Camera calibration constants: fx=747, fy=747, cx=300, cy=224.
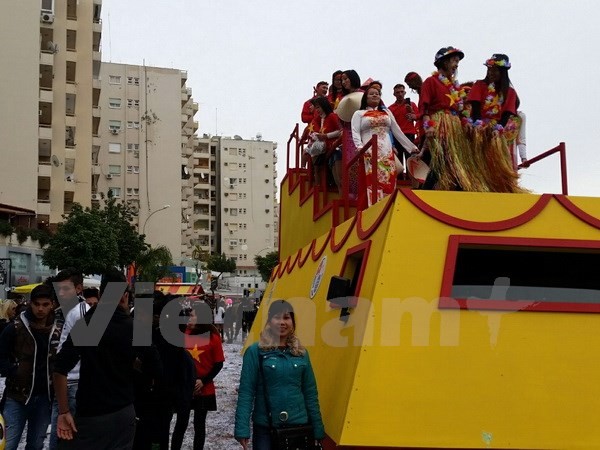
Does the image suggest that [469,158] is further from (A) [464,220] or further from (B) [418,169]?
(A) [464,220]

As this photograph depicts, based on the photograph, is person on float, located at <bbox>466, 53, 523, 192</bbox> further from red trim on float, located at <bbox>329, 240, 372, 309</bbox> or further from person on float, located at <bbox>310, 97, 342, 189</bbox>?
person on float, located at <bbox>310, 97, 342, 189</bbox>

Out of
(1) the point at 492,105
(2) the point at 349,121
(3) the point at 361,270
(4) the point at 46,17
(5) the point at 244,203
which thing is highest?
(4) the point at 46,17

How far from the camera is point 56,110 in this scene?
49.2 meters

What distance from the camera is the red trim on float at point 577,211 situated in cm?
598

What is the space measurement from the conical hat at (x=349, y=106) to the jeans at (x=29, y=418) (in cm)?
500

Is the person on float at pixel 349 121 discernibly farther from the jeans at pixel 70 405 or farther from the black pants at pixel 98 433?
the black pants at pixel 98 433

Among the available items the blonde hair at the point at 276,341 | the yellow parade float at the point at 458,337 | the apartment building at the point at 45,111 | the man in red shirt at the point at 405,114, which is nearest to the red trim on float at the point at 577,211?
the yellow parade float at the point at 458,337

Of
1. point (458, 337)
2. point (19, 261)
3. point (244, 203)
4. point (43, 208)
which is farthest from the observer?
point (244, 203)

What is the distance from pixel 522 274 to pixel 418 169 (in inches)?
73.2

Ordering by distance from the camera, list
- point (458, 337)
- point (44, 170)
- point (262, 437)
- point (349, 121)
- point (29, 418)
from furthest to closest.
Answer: point (44, 170)
point (349, 121)
point (29, 418)
point (458, 337)
point (262, 437)

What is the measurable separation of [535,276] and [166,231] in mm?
70315

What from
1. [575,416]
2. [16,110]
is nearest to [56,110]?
[16,110]

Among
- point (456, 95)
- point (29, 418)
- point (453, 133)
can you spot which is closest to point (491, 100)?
point (456, 95)

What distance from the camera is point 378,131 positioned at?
8.33 meters
